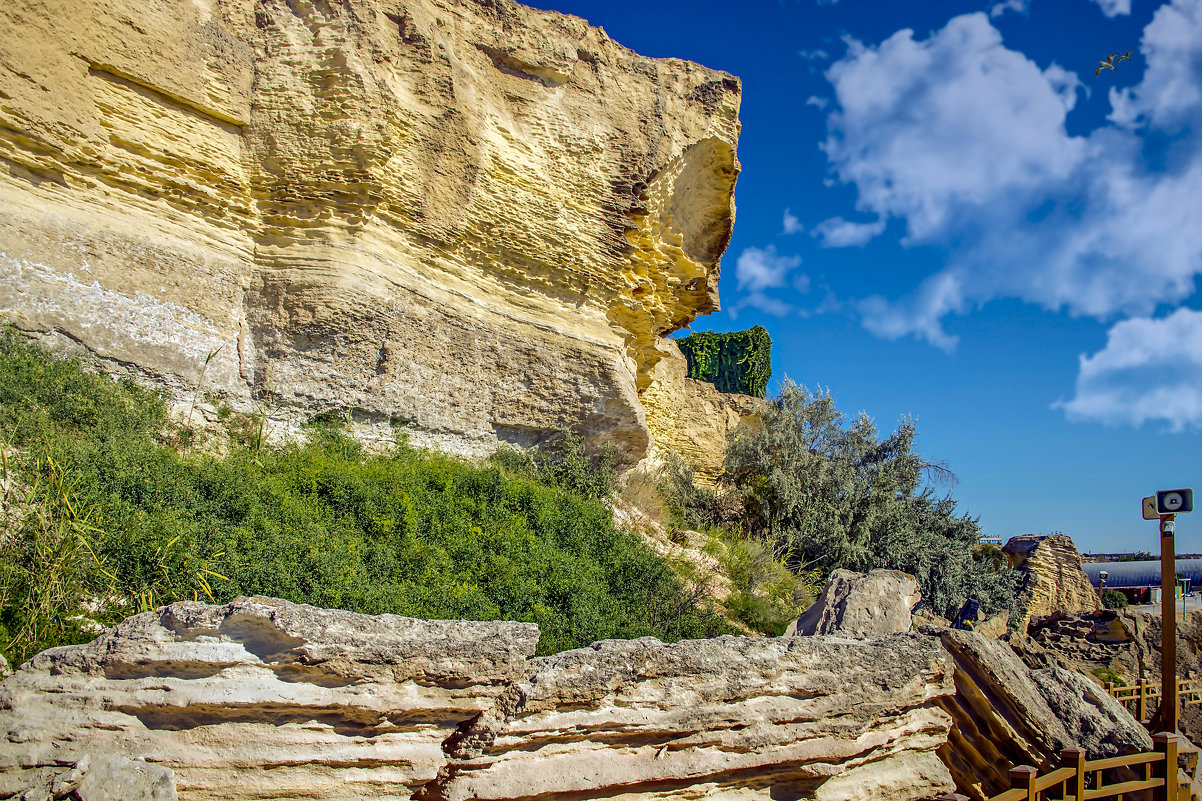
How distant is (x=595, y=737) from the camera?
10.4 feet

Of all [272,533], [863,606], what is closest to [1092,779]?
[863,606]

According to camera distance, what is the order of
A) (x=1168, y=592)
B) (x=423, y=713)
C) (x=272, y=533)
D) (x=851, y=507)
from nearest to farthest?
1. (x=423, y=713)
2. (x=272, y=533)
3. (x=1168, y=592)
4. (x=851, y=507)

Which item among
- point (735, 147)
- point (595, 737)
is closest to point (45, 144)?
point (595, 737)

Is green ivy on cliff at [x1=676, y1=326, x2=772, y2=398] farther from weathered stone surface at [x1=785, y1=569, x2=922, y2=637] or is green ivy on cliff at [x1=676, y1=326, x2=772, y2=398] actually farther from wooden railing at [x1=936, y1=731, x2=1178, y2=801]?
wooden railing at [x1=936, y1=731, x2=1178, y2=801]

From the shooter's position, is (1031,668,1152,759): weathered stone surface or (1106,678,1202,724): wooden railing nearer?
(1031,668,1152,759): weathered stone surface

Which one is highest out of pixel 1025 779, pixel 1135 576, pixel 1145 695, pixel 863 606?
pixel 1135 576

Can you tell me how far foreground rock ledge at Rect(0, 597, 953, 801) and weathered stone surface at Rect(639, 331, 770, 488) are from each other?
29.5 ft

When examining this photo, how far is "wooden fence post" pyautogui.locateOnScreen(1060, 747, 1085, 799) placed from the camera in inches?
142

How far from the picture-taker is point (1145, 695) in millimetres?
6699

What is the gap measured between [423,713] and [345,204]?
5.71 m

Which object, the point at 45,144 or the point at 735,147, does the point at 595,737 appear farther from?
the point at 735,147

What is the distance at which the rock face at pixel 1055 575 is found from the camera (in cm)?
1263

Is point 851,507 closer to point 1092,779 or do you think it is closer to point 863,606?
point 863,606

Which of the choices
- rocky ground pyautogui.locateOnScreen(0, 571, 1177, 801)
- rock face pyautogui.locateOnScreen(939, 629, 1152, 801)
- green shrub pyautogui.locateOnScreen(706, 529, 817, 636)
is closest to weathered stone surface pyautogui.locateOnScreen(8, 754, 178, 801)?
rocky ground pyautogui.locateOnScreen(0, 571, 1177, 801)
